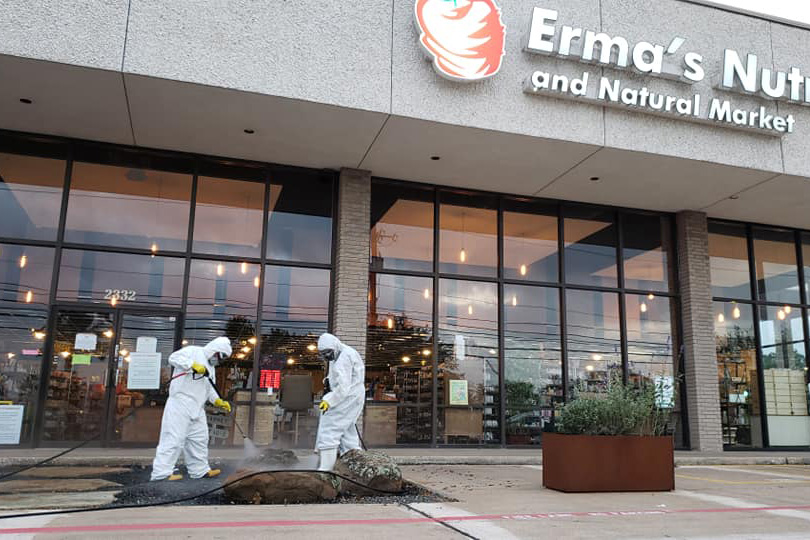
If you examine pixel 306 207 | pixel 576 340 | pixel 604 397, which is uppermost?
pixel 306 207

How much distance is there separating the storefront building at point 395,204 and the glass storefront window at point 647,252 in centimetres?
5

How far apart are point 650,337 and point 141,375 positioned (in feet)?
32.2

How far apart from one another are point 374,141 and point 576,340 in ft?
19.1

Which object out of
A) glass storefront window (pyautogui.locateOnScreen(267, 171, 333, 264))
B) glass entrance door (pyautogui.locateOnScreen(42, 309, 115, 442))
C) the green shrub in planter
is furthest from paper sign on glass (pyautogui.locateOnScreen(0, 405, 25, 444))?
the green shrub in planter

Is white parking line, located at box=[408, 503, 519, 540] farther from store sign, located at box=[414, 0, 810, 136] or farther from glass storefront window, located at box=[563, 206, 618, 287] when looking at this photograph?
glass storefront window, located at box=[563, 206, 618, 287]

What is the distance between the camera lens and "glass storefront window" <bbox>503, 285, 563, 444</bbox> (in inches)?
514

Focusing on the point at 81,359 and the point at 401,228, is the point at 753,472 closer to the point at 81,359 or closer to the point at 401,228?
the point at 401,228

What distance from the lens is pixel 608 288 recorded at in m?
14.0

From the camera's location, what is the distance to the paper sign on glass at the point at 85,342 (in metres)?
11.0

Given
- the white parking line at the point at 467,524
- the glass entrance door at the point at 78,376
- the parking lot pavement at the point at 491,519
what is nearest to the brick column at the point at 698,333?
the parking lot pavement at the point at 491,519

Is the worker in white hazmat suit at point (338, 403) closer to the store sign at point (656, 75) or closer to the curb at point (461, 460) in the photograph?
the curb at point (461, 460)

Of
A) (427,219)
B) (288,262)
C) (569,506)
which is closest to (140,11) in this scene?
(288,262)

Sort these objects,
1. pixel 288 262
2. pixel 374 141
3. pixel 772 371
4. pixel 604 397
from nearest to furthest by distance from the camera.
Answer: pixel 604 397 < pixel 374 141 < pixel 288 262 < pixel 772 371

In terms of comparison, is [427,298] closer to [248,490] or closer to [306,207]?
[306,207]
